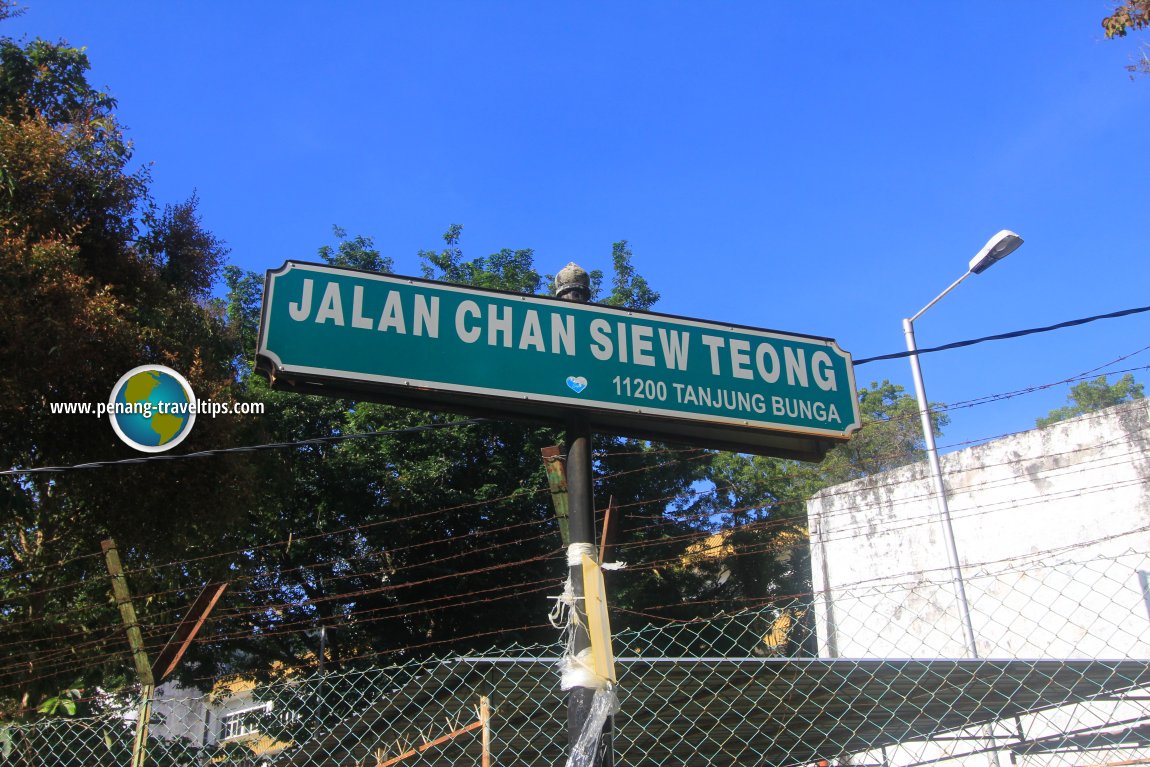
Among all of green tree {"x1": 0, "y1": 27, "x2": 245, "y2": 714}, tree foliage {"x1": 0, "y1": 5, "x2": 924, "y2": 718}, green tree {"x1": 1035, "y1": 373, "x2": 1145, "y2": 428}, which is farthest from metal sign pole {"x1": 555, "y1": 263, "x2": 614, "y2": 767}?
green tree {"x1": 1035, "y1": 373, "x2": 1145, "y2": 428}

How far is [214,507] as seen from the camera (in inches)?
326

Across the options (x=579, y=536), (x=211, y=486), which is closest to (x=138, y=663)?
(x=579, y=536)

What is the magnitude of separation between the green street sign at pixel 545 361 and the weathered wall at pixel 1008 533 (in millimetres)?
5761

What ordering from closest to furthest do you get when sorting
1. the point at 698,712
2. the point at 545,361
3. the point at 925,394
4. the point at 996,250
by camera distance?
the point at 545,361, the point at 698,712, the point at 996,250, the point at 925,394

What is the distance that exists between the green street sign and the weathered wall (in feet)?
18.9

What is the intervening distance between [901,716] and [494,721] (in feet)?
7.29

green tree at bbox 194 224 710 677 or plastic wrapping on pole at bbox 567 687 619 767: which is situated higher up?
green tree at bbox 194 224 710 677

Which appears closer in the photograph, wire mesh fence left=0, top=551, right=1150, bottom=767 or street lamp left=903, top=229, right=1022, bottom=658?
wire mesh fence left=0, top=551, right=1150, bottom=767

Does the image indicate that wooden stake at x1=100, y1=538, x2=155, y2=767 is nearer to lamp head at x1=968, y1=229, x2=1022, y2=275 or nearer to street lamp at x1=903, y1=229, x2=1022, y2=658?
street lamp at x1=903, y1=229, x2=1022, y2=658

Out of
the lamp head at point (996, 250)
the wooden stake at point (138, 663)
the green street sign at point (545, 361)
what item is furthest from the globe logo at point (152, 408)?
the lamp head at point (996, 250)

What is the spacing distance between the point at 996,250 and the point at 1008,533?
3.54m

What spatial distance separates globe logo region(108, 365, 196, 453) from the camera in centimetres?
716

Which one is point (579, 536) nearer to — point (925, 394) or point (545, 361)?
point (545, 361)

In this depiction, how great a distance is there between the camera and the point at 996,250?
26.6 feet
